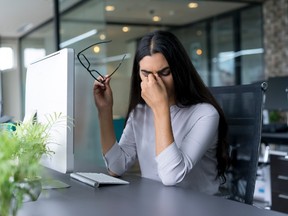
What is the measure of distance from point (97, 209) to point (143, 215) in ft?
0.39

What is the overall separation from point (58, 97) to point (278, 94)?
2.76 metres

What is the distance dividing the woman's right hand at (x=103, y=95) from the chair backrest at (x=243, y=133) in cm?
47

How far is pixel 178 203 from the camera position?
3.17 ft

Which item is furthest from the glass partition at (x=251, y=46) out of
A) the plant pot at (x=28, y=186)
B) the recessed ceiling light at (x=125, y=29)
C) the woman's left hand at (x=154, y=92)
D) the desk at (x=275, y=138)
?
the plant pot at (x=28, y=186)

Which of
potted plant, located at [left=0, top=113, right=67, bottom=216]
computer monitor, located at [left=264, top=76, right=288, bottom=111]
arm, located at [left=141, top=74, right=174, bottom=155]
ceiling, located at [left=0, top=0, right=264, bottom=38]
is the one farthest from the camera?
ceiling, located at [left=0, top=0, right=264, bottom=38]

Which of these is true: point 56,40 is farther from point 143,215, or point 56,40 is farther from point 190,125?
point 143,215

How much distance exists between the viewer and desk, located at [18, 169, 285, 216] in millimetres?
884

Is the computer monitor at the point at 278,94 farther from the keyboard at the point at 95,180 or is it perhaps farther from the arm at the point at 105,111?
the keyboard at the point at 95,180

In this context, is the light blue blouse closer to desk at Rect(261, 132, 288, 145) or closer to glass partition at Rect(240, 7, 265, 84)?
desk at Rect(261, 132, 288, 145)

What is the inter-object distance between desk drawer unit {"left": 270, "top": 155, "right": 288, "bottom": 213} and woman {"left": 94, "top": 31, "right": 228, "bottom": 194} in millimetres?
1553

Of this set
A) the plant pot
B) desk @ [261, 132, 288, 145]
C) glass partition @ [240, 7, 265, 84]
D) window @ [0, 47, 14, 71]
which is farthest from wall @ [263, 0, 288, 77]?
the plant pot

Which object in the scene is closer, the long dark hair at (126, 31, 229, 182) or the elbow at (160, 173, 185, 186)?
the elbow at (160, 173, 185, 186)

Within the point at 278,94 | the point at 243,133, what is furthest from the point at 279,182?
the point at 243,133

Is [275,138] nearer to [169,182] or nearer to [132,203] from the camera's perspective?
[169,182]
